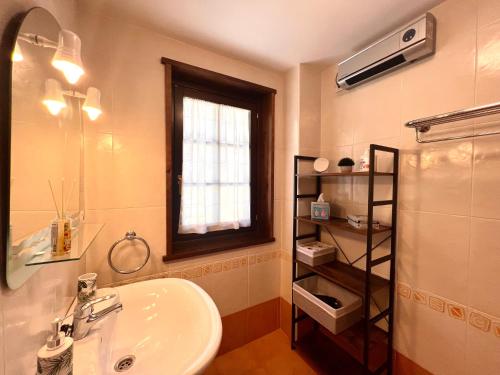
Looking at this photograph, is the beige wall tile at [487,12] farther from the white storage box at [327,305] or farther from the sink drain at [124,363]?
the sink drain at [124,363]

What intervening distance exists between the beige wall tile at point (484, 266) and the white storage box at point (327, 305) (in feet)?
1.73

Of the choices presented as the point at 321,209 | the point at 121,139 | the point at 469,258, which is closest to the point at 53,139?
the point at 121,139

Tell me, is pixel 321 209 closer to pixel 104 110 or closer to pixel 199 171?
pixel 199 171

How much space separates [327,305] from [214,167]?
1138 millimetres

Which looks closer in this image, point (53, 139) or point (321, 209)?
point (53, 139)

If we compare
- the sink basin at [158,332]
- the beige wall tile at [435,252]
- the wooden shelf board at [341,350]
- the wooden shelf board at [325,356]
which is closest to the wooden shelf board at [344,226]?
the beige wall tile at [435,252]

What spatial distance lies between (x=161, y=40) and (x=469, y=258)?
1934mm

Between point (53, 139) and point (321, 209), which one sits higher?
point (53, 139)

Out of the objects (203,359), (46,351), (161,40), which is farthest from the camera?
(161,40)

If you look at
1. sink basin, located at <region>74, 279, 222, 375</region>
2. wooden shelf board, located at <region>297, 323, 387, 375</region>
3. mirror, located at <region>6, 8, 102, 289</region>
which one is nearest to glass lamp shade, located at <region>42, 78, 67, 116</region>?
mirror, located at <region>6, 8, 102, 289</region>

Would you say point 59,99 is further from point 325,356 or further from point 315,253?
point 325,356

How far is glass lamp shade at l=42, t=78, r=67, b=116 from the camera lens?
63 cm

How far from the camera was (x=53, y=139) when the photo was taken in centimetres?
67

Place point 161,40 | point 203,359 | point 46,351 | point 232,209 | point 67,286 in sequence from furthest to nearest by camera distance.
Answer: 1. point 232,209
2. point 161,40
3. point 67,286
4. point 203,359
5. point 46,351
